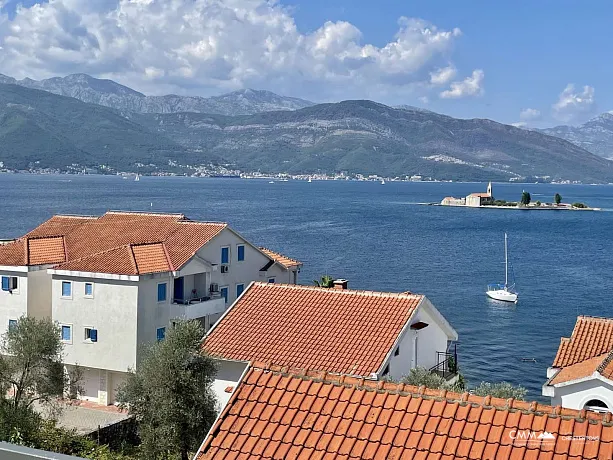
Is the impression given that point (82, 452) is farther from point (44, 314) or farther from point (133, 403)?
point (44, 314)

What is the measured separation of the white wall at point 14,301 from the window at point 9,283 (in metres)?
0.14

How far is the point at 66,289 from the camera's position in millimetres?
33219

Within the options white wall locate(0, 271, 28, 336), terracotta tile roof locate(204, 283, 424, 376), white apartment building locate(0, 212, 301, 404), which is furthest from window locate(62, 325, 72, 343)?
terracotta tile roof locate(204, 283, 424, 376)

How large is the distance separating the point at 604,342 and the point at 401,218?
167 m

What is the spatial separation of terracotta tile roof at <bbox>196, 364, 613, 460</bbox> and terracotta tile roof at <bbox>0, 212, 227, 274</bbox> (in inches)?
924

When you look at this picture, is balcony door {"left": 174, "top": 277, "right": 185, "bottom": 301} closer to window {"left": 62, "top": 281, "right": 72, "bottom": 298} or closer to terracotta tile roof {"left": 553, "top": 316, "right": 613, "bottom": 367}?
window {"left": 62, "top": 281, "right": 72, "bottom": 298}

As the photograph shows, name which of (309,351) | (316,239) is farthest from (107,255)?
(316,239)

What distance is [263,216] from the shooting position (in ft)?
564

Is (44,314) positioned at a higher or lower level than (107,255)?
lower

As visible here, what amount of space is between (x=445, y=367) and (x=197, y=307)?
11.8 m

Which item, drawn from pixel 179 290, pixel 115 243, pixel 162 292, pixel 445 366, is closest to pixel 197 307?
pixel 179 290

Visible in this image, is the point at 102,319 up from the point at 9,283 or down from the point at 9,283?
down

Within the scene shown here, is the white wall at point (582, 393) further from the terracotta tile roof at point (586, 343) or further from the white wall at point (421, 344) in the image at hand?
the white wall at point (421, 344)

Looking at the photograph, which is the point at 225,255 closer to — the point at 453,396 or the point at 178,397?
the point at 178,397
